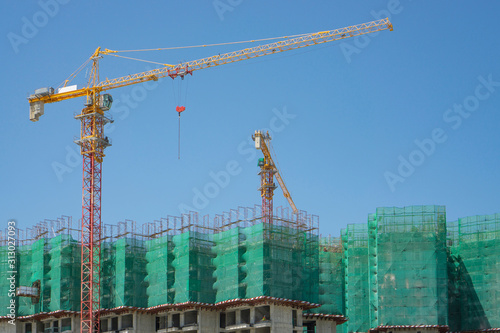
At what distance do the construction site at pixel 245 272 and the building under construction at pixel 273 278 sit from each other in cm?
14

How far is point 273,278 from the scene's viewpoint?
110 metres

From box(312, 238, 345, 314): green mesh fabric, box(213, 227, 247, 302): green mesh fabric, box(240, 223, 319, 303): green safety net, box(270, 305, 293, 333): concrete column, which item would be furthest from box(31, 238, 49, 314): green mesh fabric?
box(312, 238, 345, 314): green mesh fabric

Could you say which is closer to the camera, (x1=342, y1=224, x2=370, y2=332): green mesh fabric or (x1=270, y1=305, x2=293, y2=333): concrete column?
(x1=270, y1=305, x2=293, y2=333): concrete column

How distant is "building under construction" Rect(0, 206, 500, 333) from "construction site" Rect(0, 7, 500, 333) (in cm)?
14

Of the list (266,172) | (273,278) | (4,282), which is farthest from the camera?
(266,172)

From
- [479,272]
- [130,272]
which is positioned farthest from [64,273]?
[479,272]

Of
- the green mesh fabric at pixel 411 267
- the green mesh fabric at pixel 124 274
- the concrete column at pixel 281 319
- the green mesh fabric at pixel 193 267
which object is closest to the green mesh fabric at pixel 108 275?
the green mesh fabric at pixel 124 274

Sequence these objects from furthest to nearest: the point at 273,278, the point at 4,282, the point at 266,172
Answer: the point at 266,172
the point at 4,282
the point at 273,278

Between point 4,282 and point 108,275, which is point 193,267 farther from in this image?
point 4,282

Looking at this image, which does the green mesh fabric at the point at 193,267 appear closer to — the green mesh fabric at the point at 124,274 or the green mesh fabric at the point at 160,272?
the green mesh fabric at the point at 160,272

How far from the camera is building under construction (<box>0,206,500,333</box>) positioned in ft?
360

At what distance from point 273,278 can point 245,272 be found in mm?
4183

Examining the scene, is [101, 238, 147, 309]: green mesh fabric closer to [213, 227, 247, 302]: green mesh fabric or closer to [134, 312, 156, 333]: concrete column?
[134, 312, 156, 333]: concrete column

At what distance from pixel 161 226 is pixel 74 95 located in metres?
21.2
